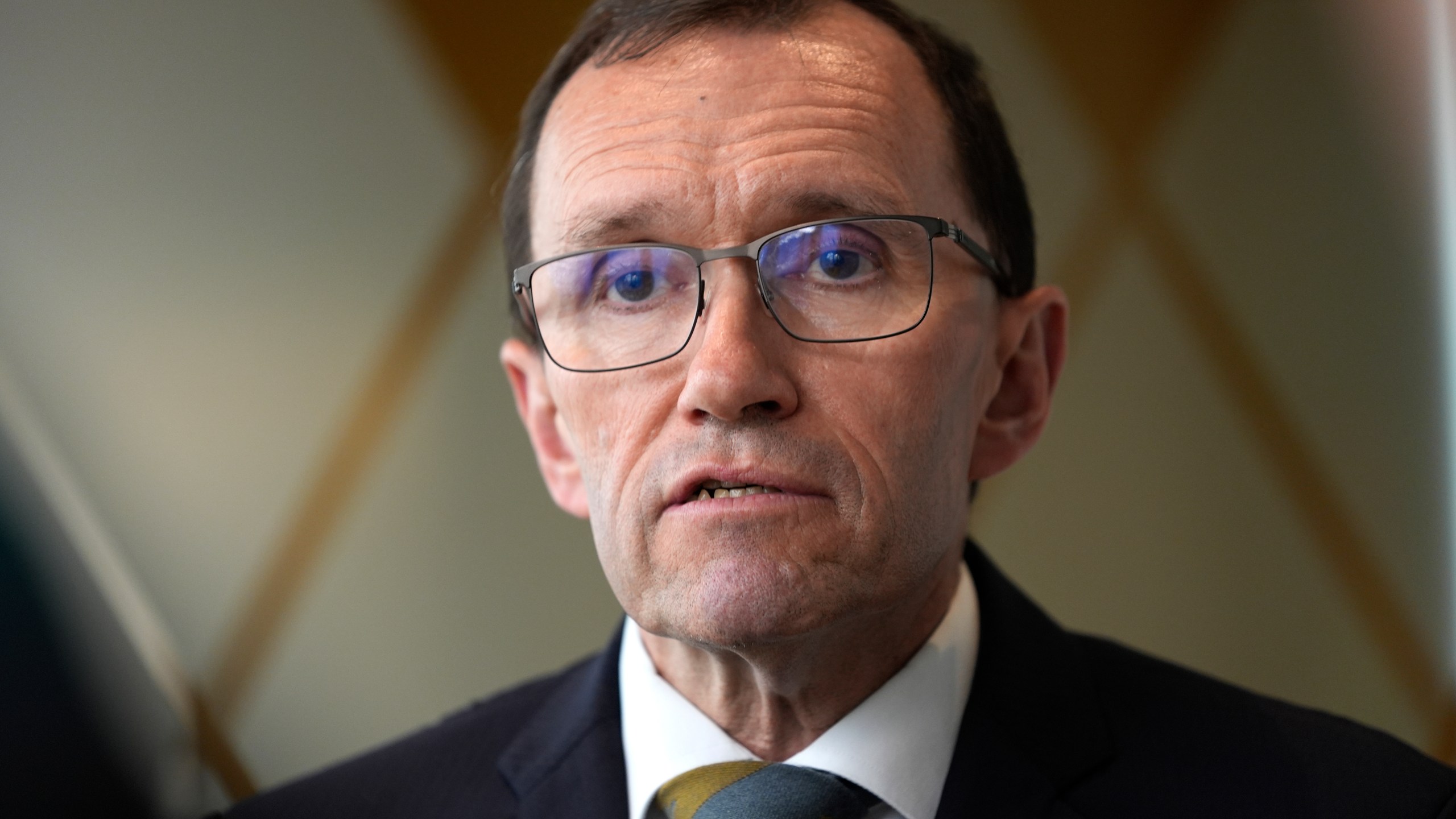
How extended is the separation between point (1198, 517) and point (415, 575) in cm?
127

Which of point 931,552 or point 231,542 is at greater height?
point 931,552

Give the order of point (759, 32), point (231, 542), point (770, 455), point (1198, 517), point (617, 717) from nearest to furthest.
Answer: point (770, 455), point (759, 32), point (617, 717), point (231, 542), point (1198, 517)

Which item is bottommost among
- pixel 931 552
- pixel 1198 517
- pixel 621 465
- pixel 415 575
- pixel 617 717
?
pixel 1198 517

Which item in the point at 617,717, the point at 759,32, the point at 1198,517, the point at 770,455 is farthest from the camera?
the point at 1198,517

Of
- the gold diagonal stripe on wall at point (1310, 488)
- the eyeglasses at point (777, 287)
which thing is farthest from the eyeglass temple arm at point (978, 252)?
the gold diagonal stripe on wall at point (1310, 488)

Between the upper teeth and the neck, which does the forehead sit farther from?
the neck

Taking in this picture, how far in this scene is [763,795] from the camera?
3.27 ft

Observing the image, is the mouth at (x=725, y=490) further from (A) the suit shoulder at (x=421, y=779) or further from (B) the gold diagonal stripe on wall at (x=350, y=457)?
(B) the gold diagonal stripe on wall at (x=350, y=457)

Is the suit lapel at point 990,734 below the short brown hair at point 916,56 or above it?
below

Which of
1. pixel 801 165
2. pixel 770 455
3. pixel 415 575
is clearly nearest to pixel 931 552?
pixel 770 455

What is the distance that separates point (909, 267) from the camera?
1.00m

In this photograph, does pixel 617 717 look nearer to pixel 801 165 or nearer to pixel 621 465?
pixel 621 465

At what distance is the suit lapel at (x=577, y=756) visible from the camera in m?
1.09

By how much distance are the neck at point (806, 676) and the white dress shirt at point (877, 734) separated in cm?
2
